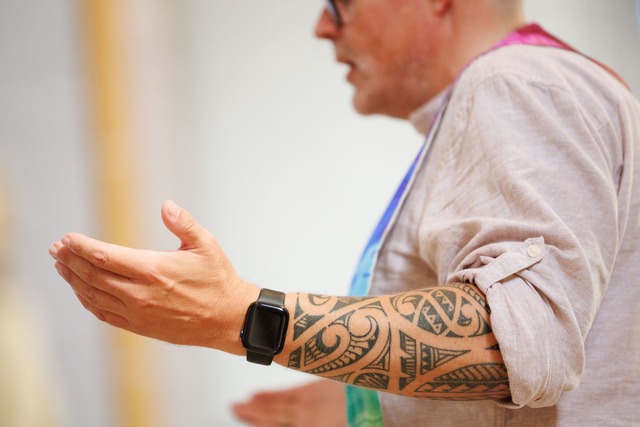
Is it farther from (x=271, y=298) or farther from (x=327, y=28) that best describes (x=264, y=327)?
(x=327, y=28)

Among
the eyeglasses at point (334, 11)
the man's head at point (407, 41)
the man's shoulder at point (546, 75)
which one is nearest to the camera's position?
the man's shoulder at point (546, 75)

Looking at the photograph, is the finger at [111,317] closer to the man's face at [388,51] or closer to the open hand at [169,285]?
the open hand at [169,285]

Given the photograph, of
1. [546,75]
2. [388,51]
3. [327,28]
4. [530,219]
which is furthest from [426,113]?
[530,219]

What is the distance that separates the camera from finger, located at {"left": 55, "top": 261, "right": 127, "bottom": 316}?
2.27 ft

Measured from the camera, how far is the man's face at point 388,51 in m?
1.12

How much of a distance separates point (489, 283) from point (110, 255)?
339mm

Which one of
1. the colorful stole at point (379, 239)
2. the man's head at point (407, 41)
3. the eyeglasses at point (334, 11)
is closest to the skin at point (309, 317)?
the colorful stole at point (379, 239)

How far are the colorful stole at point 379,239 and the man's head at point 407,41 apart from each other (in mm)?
71

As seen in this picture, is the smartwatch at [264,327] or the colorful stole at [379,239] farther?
the colorful stole at [379,239]

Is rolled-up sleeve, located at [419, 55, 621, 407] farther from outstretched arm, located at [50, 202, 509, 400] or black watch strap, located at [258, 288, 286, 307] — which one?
black watch strap, located at [258, 288, 286, 307]

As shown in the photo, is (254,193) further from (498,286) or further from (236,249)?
(498,286)

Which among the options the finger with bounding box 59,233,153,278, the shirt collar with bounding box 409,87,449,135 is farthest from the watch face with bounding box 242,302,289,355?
the shirt collar with bounding box 409,87,449,135

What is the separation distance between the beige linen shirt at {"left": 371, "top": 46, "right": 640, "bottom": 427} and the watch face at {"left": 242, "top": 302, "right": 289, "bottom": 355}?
18cm

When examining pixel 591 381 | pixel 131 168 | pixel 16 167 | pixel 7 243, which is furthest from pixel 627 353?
pixel 16 167
